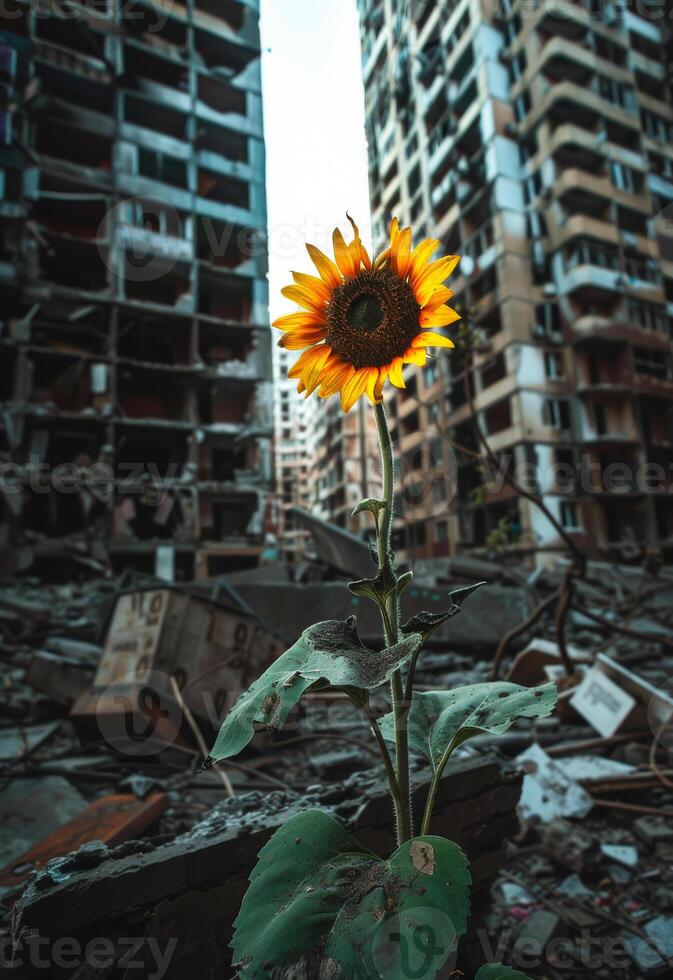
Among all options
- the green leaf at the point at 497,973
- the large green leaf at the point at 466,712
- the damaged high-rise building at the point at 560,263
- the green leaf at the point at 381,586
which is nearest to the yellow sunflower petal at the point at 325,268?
the green leaf at the point at 381,586

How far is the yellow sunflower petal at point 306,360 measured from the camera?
1349mm

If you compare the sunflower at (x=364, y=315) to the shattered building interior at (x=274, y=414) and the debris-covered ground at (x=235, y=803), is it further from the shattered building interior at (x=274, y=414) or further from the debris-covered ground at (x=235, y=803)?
the shattered building interior at (x=274, y=414)

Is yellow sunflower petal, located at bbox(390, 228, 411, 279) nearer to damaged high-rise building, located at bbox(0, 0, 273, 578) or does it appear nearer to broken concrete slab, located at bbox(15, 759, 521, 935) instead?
broken concrete slab, located at bbox(15, 759, 521, 935)

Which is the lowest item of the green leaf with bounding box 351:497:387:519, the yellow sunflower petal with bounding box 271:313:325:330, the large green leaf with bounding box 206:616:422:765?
the large green leaf with bounding box 206:616:422:765

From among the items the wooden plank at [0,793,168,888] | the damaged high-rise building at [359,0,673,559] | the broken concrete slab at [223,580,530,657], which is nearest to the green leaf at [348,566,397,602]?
the wooden plank at [0,793,168,888]

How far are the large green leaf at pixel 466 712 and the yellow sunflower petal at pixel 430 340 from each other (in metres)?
0.68

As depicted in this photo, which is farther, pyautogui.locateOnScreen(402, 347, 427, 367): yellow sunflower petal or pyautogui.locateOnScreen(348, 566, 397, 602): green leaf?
pyautogui.locateOnScreen(402, 347, 427, 367): yellow sunflower petal

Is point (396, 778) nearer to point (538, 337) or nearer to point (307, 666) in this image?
point (307, 666)

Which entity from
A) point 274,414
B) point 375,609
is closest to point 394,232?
point 375,609

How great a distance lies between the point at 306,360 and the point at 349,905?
42.9 inches

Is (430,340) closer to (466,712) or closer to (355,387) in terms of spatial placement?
(355,387)

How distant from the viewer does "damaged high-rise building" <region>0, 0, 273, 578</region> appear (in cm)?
2259

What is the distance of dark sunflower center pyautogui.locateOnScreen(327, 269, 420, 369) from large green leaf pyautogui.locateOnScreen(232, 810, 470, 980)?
0.94m

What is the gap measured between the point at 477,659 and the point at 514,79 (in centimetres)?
3482
